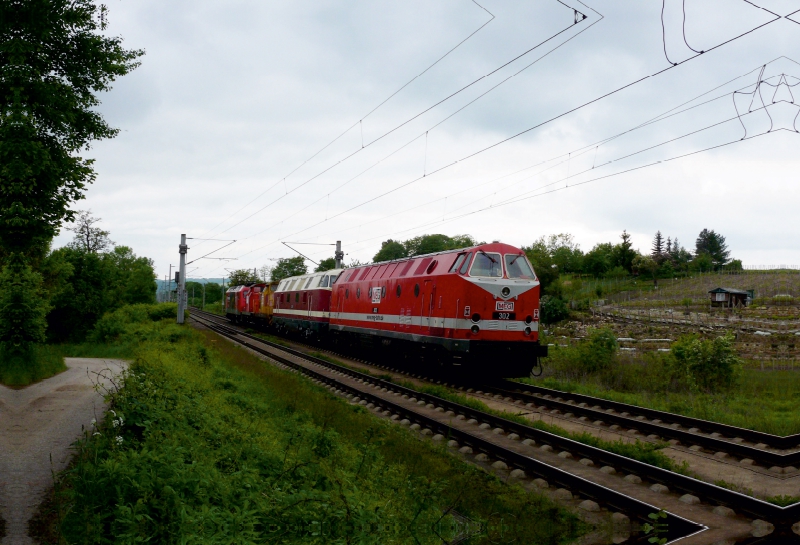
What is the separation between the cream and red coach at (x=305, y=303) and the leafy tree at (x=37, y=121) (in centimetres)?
1868

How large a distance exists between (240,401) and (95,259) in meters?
17.8

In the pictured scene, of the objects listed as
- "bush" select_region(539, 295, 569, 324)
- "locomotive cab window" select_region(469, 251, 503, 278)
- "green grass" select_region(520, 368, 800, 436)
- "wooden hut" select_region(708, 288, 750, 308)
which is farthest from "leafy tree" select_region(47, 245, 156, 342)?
"wooden hut" select_region(708, 288, 750, 308)

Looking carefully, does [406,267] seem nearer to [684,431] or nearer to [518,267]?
[518,267]

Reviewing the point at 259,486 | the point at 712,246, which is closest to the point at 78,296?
the point at 259,486

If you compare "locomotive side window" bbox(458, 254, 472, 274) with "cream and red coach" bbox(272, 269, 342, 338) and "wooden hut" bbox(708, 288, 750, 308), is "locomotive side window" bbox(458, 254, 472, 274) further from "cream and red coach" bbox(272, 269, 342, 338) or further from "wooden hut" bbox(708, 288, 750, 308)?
"wooden hut" bbox(708, 288, 750, 308)

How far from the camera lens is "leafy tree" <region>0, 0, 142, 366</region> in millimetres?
11508

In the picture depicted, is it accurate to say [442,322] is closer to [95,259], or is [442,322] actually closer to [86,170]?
[86,170]

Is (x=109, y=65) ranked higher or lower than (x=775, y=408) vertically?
higher

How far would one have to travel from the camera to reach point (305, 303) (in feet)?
115

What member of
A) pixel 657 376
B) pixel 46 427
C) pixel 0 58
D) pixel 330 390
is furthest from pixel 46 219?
pixel 657 376

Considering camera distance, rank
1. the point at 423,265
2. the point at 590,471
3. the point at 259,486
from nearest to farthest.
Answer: the point at 259,486 → the point at 590,471 → the point at 423,265

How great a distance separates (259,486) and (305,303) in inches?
1137

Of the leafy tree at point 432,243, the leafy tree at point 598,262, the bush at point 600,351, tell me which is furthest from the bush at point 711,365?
the leafy tree at point 432,243

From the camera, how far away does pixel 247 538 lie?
17.7 ft
